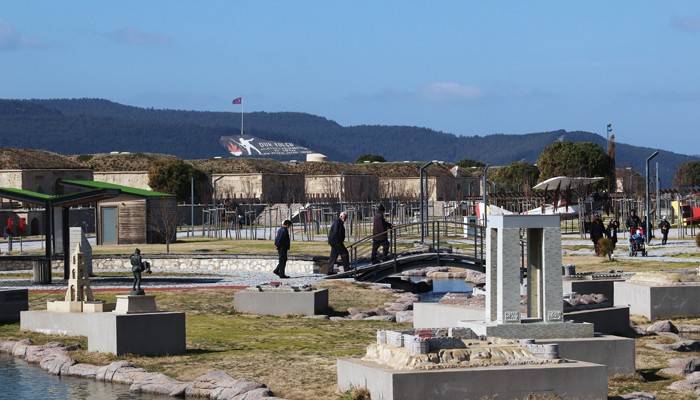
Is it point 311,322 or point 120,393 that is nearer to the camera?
point 120,393

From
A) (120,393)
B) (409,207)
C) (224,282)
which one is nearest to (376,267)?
(224,282)

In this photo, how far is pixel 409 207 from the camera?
97.1 meters

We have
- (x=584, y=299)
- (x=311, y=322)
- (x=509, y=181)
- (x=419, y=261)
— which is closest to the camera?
(x=584, y=299)

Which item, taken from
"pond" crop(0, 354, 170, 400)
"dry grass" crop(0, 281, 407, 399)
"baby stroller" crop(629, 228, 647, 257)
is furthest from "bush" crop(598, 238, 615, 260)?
"pond" crop(0, 354, 170, 400)

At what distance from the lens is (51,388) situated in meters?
22.1

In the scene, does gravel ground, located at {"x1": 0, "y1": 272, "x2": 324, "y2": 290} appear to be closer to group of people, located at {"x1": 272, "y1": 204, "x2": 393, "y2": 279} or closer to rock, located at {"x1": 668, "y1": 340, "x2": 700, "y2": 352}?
group of people, located at {"x1": 272, "y1": 204, "x2": 393, "y2": 279}

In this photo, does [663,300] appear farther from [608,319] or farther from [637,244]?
[637,244]

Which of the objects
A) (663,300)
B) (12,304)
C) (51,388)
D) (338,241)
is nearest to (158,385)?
(51,388)

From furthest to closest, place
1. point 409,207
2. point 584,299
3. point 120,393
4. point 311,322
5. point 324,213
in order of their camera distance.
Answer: point 409,207 → point 324,213 → point 311,322 → point 584,299 → point 120,393

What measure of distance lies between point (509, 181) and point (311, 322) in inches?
4825

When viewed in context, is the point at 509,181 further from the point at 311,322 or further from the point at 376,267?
the point at 311,322

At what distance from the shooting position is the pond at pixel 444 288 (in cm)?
4097

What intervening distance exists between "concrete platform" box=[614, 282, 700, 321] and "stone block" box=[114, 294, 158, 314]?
1078 centimetres

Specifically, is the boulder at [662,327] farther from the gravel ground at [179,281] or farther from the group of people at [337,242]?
the group of people at [337,242]
